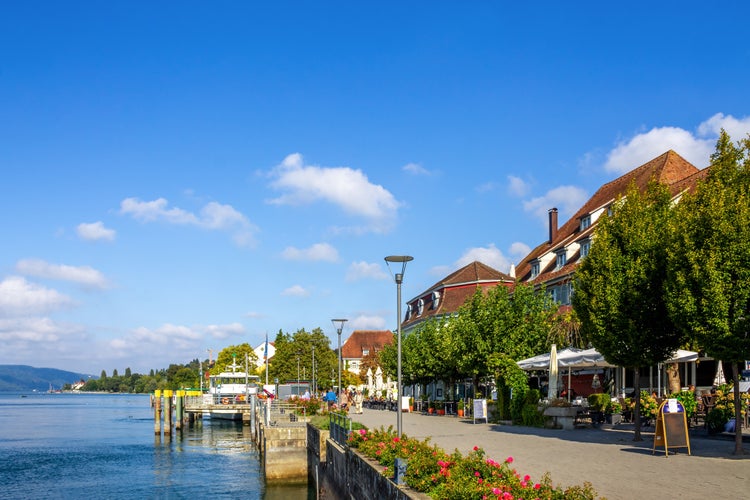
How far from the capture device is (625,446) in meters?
19.5

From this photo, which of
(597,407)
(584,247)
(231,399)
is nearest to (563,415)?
(597,407)

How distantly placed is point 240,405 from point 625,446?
55474mm

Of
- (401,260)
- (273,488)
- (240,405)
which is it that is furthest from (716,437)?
(240,405)

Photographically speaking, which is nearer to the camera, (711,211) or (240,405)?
(711,211)

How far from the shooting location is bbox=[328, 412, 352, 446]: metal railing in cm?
2219

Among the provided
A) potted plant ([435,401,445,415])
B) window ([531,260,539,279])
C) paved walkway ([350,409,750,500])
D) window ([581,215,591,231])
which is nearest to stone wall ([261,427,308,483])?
paved walkway ([350,409,750,500])

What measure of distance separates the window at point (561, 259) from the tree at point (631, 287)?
1069 inches

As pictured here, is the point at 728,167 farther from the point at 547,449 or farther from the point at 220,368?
the point at 220,368

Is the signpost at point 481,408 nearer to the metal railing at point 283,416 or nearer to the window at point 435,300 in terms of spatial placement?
the metal railing at point 283,416

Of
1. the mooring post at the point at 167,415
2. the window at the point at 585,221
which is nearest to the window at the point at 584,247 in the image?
the window at the point at 585,221

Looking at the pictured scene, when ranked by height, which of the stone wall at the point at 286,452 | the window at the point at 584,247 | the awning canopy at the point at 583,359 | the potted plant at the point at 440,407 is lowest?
the stone wall at the point at 286,452

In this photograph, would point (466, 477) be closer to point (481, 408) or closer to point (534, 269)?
point (481, 408)

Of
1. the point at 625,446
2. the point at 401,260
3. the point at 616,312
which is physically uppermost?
the point at 401,260

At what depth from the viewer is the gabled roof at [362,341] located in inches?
4841
